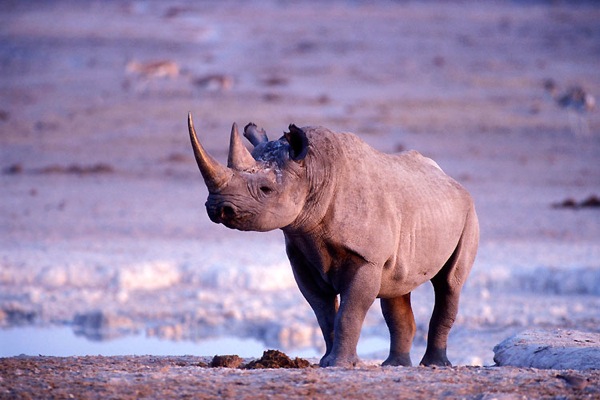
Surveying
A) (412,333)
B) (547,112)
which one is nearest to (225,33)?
(547,112)

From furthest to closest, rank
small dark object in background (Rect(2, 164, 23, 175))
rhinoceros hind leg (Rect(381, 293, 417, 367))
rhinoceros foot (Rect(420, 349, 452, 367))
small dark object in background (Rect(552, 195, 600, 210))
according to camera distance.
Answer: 1. small dark object in background (Rect(2, 164, 23, 175))
2. small dark object in background (Rect(552, 195, 600, 210))
3. rhinoceros foot (Rect(420, 349, 452, 367))
4. rhinoceros hind leg (Rect(381, 293, 417, 367))

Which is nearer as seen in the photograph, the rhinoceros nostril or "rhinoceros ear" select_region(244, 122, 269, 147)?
the rhinoceros nostril

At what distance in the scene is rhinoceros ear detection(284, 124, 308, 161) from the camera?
7004 mm

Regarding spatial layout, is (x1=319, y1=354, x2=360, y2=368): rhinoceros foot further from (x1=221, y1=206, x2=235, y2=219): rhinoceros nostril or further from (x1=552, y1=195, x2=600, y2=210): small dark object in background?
(x1=552, y1=195, x2=600, y2=210): small dark object in background

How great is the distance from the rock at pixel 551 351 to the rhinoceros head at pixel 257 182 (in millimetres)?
1855

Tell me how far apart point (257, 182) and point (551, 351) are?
7.34ft

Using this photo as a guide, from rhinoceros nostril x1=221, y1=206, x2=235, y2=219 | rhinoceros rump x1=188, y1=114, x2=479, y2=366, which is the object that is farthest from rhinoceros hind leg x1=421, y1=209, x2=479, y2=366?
rhinoceros nostril x1=221, y1=206, x2=235, y2=219

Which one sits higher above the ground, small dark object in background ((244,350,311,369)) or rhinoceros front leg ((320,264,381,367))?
rhinoceros front leg ((320,264,381,367))

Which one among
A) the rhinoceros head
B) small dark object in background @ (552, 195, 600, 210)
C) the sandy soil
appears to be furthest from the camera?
small dark object in background @ (552, 195, 600, 210)

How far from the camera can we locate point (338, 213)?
23.3 ft

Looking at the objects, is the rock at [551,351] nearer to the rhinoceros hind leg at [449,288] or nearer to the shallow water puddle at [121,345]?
the rhinoceros hind leg at [449,288]

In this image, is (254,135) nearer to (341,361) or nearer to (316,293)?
(316,293)

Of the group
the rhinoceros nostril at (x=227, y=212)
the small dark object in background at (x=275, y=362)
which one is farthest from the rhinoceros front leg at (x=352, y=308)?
the rhinoceros nostril at (x=227, y=212)

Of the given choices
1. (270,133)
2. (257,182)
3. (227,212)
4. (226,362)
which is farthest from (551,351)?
(270,133)
